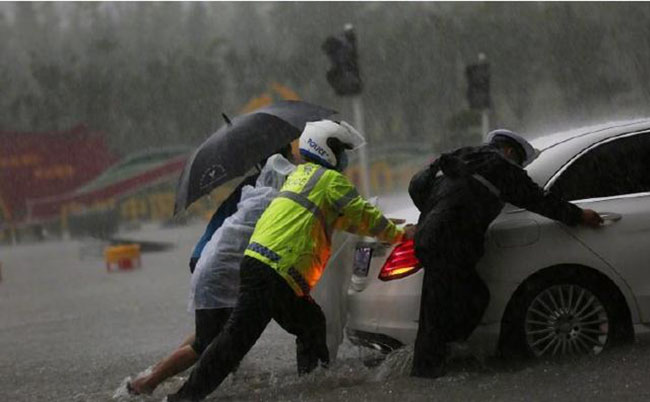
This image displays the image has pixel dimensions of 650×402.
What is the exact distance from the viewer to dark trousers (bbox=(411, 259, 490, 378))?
193 inches

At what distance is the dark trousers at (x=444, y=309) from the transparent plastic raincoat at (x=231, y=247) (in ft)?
2.99

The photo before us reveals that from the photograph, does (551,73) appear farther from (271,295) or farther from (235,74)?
(271,295)

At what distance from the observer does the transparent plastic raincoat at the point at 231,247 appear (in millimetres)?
5281

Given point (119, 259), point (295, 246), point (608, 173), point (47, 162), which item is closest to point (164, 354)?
point (295, 246)

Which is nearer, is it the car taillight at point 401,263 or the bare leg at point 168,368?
the car taillight at point 401,263

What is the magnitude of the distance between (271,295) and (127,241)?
16004 millimetres

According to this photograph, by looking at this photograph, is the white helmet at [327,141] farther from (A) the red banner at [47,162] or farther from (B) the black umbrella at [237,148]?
(A) the red banner at [47,162]

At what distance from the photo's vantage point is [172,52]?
26938 mm

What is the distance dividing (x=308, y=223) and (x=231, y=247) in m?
0.58

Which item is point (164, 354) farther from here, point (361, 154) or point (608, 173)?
point (361, 154)

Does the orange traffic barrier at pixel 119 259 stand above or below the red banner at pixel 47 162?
below

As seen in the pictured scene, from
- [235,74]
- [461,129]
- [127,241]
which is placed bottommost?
[127,241]

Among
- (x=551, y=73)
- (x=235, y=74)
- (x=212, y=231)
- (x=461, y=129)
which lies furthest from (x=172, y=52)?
(x=212, y=231)

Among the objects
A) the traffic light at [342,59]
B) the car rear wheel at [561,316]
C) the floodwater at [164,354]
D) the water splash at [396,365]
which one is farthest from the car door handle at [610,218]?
the traffic light at [342,59]
